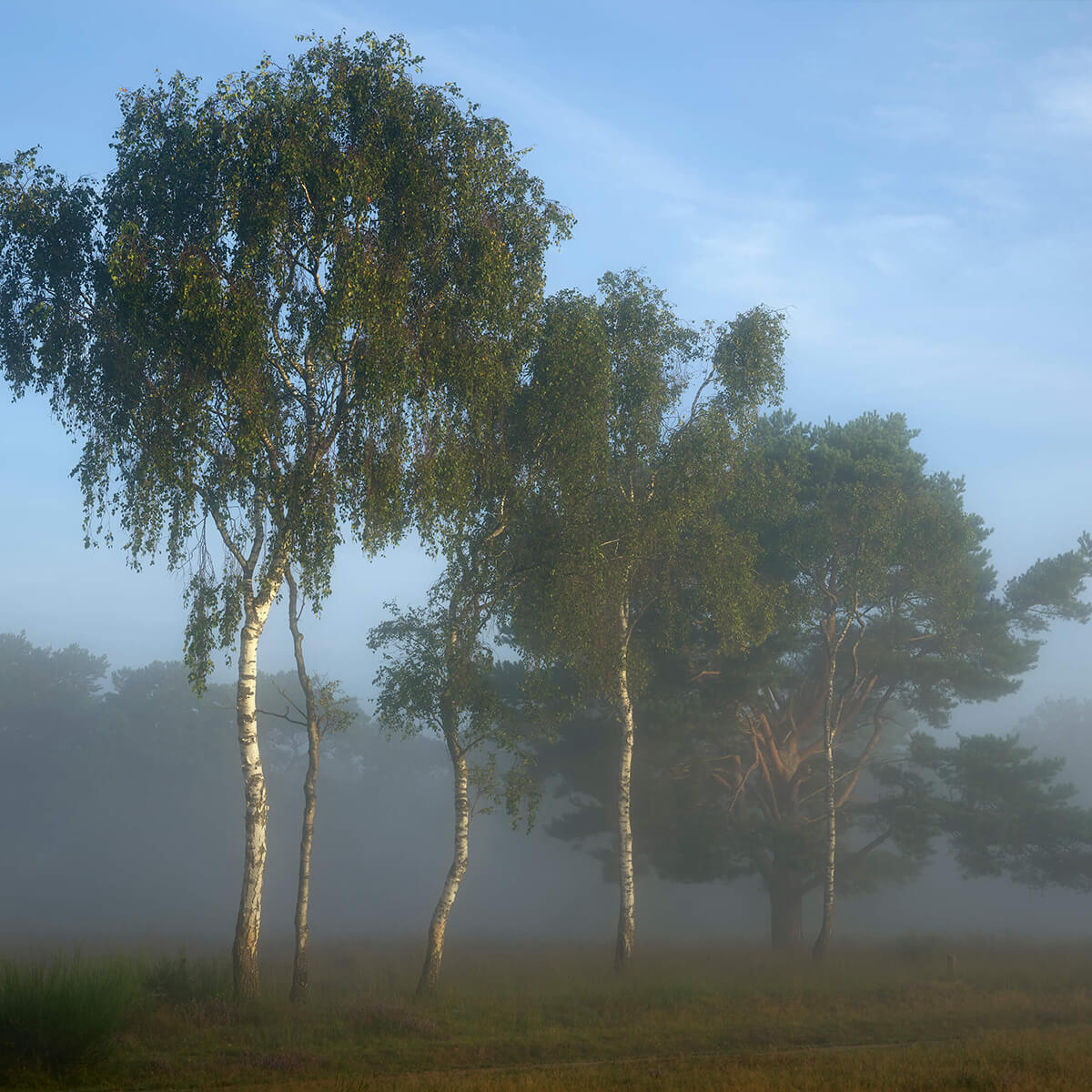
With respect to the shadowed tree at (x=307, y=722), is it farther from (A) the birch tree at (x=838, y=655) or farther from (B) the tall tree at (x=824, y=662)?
(A) the birch tree at (x=838, y=655)

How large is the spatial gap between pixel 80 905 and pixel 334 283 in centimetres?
6639

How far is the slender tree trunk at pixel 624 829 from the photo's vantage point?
83.1 feet

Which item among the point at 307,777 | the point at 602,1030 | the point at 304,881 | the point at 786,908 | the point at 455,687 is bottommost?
the point at 602,1030

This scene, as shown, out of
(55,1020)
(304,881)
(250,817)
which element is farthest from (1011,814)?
(55,1020)

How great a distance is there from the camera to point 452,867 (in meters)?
23.0

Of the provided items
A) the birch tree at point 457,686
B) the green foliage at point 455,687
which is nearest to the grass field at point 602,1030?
the birch tree at point 457,686

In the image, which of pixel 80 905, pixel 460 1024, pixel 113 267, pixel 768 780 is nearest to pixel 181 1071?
pixel 460 1024

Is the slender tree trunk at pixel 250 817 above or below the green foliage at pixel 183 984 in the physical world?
above

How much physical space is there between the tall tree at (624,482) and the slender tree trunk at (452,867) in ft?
11.5

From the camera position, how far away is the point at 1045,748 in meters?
111

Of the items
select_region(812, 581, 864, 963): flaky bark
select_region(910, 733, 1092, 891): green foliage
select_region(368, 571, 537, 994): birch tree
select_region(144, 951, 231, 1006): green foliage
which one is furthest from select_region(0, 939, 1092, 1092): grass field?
select_region(910, 733, 1092, 891): green foliage

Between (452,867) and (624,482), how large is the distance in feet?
37.2

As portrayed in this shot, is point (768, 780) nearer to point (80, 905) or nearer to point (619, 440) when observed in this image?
point (619, 440)

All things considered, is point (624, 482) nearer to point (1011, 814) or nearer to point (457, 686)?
point (457, 686)
